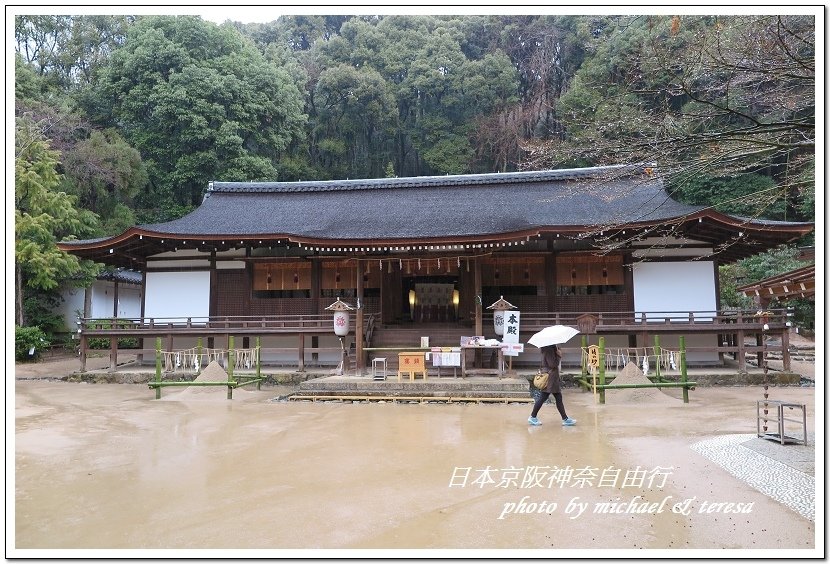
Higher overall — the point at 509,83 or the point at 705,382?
the point at 509,83

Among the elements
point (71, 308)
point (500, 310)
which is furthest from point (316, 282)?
point (71, 308)

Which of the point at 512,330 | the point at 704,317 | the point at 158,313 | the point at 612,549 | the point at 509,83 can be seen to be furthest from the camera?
the point at 509,83

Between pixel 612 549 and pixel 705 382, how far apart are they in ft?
35.6

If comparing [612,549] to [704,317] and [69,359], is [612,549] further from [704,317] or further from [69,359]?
[69,359]

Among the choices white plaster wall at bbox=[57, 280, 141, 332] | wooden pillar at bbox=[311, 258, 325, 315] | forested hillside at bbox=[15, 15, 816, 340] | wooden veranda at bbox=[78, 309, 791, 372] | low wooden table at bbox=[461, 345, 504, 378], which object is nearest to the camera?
forested hillside at bbox=[15, 15, 816, 340]

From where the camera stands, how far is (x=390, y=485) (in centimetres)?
525

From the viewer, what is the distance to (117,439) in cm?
751

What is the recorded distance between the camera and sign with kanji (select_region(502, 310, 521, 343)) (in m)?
12.6

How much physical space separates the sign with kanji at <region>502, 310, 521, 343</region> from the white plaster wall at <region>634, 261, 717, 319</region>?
14.1ft

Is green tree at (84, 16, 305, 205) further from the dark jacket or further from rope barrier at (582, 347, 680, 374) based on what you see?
the dark jacket

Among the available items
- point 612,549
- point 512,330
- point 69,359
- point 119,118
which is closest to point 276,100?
point 119,118

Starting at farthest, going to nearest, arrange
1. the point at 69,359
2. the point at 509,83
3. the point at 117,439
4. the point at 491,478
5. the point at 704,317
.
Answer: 1. the point at 509,83
2. the point at 69,359
3. the point at 704,317
4. the point at 117,439
5. the point at 491,478

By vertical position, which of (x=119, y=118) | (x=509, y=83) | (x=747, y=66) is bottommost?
(x=747, y=66)

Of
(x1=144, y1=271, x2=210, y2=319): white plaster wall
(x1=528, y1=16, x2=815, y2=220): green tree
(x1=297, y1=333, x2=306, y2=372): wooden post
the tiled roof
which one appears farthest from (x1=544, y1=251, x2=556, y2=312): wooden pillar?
(x1=144, y1=271, x2=210, y2=319): white plaster wall
